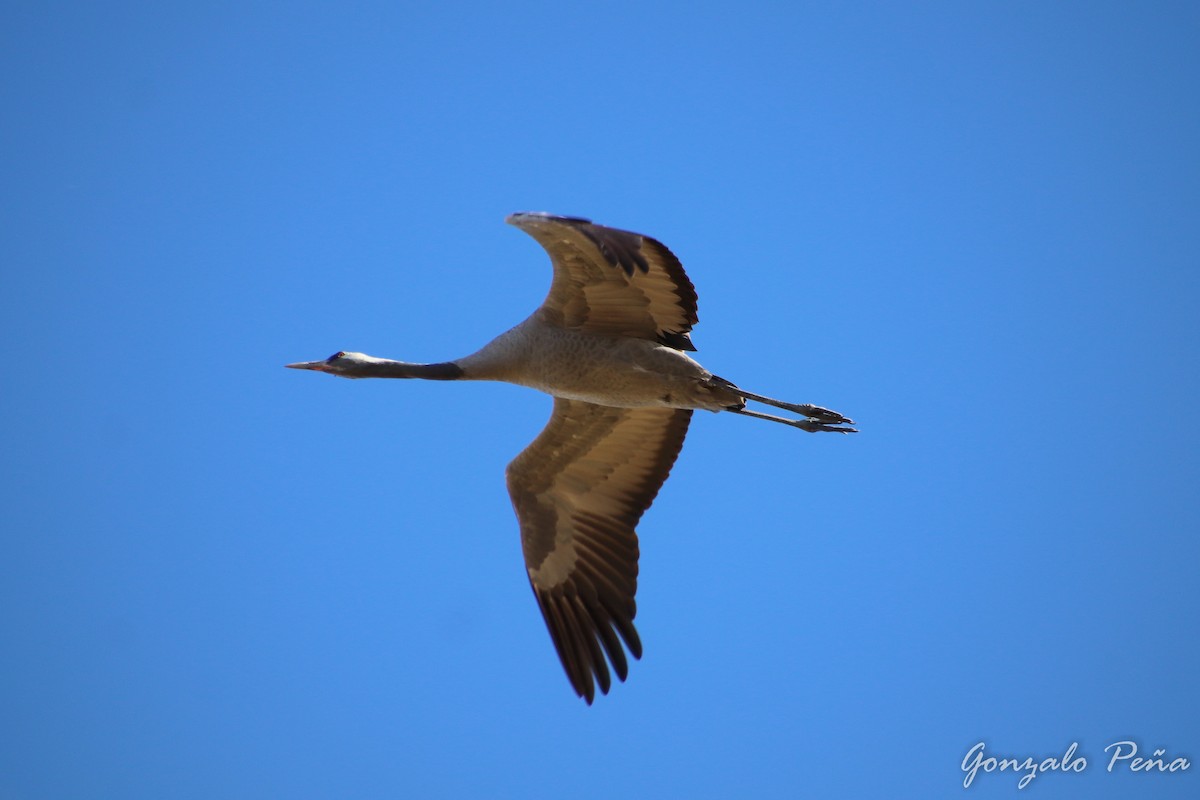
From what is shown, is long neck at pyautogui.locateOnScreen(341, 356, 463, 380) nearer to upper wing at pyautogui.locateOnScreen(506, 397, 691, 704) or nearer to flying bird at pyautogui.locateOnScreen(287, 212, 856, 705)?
flying bird at pyautogui.locateOnScreen(287, 212, 856, 705)

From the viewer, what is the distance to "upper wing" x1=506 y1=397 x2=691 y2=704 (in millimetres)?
10914

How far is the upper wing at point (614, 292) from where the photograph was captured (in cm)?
929

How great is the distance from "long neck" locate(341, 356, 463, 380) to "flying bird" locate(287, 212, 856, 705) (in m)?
0.01

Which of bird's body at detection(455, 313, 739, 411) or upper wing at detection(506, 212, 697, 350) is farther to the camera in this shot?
bird's body at detection(455, 313, 739, 411)

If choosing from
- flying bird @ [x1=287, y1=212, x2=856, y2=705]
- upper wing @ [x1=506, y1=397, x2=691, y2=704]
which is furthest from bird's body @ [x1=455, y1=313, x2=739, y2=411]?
upper wing @ [x1=506, y1=397, x2=691, y2=704]

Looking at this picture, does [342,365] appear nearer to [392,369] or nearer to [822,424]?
[392,369]

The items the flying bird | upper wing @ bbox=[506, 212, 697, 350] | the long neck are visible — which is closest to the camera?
upper wing @ bbox=[506, 212, 697, 350]

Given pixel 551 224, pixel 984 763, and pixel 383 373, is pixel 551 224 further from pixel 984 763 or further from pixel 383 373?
pixel 984 763

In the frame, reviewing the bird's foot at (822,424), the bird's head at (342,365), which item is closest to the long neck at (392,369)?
the bird's head at (342,365)

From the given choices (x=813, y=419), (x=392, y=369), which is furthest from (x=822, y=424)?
(x=392, y=369)

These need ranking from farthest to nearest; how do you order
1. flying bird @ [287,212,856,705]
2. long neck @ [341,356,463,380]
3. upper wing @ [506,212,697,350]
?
1. long neck @ [341,356,463,380]
2. flying bird @ [287,212,856,705]
3. upper wing @ [506,212,697,350]

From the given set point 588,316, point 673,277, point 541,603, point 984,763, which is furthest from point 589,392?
point 984,763

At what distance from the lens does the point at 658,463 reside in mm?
11180

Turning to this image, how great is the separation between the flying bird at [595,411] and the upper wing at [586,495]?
0.01 m
